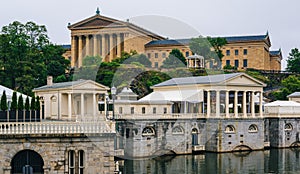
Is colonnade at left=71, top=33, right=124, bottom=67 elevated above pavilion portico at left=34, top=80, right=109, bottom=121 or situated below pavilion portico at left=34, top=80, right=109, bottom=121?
above

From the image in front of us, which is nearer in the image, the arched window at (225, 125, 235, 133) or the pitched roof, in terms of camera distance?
the arched window at (225, 125, 235, 133)

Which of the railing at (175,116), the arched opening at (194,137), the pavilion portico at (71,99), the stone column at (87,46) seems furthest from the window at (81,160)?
the stone column at (87,46)

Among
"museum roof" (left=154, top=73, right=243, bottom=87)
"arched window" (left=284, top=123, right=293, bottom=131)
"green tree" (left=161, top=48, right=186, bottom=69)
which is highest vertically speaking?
"green tree" (left=161, top=48, right=186, bottom=69)

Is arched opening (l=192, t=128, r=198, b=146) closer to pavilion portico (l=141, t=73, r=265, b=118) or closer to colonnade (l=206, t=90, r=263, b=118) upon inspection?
pavilion portico (l=141, t=73, r=265, b=118)

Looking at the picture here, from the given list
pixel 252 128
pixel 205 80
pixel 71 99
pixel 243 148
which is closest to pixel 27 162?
pixel 71 99

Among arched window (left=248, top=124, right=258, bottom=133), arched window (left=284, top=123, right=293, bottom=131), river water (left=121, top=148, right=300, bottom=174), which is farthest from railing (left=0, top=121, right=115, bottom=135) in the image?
arched window (left=284, top=123, right=293, bottom=131)

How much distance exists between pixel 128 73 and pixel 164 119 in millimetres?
29414

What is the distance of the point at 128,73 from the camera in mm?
79125

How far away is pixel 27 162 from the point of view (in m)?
28.5

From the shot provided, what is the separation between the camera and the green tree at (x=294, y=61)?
10686cm

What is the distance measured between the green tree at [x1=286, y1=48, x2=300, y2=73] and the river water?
55947 millimetres

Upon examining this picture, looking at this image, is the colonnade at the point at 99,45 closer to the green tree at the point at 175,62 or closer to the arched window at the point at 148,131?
the green tree at the point at 175,62

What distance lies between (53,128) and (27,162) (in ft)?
7.45

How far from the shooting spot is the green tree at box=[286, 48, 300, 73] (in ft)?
351
